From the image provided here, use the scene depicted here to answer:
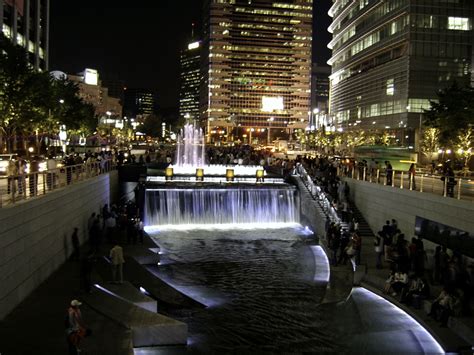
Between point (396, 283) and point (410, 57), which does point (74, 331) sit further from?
point (410, 57)

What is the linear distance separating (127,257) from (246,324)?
7.36m

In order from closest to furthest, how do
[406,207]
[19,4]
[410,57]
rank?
[406,207]
[19,4]
[410,57]

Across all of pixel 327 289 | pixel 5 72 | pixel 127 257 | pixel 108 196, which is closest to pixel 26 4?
pixel 5 72

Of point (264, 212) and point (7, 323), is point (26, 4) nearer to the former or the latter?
point (264, 212)

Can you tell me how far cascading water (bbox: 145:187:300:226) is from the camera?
35531mm

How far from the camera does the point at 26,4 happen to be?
88.2 m

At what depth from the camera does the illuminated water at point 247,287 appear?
53.4 ft

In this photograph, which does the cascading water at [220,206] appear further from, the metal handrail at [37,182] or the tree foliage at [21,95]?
the tree foliage at [21,95]

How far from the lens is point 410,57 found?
296ft

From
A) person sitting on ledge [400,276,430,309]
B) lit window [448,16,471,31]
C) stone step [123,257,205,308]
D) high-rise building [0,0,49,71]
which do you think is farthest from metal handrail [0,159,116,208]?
lit window [448,16,471,31]

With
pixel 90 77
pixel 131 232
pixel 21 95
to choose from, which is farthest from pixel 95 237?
pixel 90 77

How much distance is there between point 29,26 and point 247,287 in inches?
3273

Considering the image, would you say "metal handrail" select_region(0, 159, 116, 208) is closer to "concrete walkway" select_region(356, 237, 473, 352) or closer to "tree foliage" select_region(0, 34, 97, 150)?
"concrete walkway" select_region(356, 237, 473, 352)

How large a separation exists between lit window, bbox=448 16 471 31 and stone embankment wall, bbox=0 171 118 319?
82622 mm
